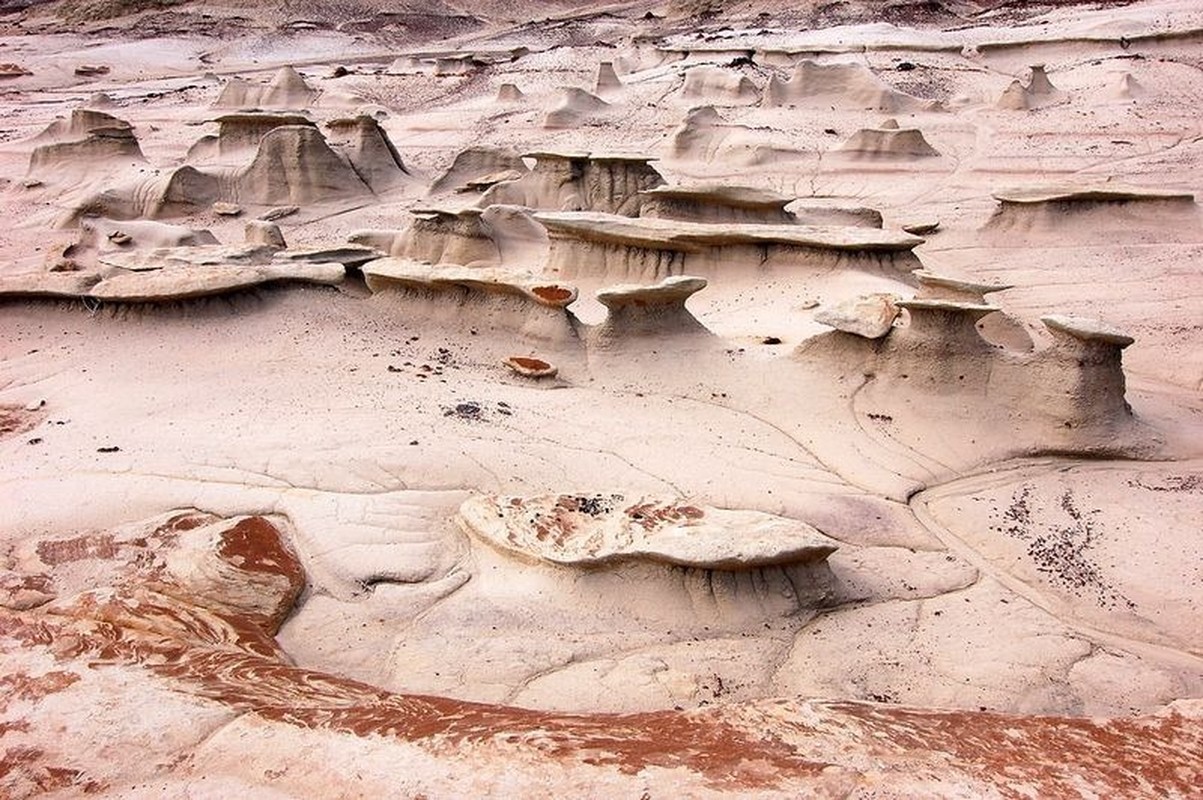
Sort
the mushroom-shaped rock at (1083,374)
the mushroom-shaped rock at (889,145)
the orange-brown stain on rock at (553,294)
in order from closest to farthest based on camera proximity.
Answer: the mushroom-shaped rock at (1083,374) → the orange-brown stain on rock at (553,294) → the mushroom-shaped rock at (889,145)

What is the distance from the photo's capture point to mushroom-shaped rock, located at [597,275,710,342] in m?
5.60

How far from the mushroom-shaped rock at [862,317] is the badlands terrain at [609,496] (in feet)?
0.08

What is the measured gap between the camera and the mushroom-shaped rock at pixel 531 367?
5.46m

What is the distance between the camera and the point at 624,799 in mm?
2141

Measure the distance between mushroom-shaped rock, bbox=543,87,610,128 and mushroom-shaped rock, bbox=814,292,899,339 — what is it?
9.97 metres

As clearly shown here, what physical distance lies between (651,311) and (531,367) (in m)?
0.83

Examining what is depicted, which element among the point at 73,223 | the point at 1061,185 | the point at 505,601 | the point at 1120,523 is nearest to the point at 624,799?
the point at 505,601

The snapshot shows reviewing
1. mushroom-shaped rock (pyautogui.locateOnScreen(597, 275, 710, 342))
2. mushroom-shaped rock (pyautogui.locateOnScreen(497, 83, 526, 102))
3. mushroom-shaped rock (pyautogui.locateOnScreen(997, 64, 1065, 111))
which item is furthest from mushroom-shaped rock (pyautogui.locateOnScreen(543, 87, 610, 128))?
mushroom-shaped rock (pyautogui.locateOnScreen(597, 275, 710, 342))

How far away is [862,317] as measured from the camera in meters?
5.41

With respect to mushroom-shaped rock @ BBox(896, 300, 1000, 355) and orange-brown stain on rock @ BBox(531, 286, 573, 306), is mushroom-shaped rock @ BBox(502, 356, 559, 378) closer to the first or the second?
orange-brown stain on rock @ BBox(531, 286, 573, 306)

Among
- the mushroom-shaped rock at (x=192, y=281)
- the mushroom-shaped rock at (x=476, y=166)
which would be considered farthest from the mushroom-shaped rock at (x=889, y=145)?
the mushroom-shaped rock at (x=192, y=281)

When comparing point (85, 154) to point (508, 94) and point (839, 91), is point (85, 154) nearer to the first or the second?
point (508, 94)

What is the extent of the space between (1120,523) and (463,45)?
25996 mm

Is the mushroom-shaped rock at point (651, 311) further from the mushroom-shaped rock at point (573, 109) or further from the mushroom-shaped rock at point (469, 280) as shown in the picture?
the mushroom-shaped rock at point (573, 109)
